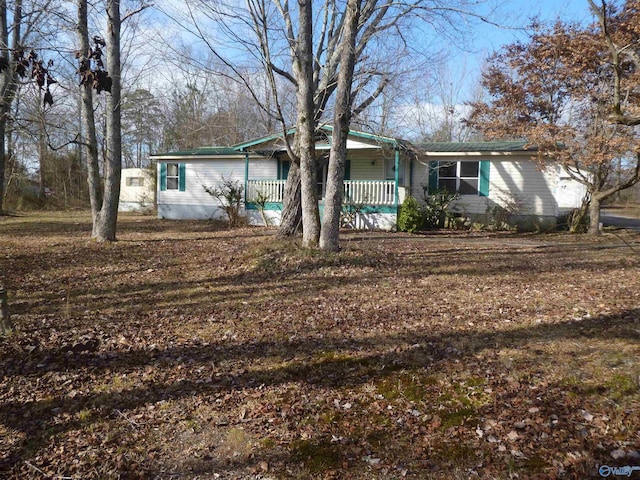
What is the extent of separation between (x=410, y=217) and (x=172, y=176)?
36.3 ft

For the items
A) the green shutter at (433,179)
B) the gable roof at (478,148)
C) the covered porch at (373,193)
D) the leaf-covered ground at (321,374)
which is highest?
the gable roof at (478,148)

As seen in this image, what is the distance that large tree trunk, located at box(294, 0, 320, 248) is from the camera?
862 cm

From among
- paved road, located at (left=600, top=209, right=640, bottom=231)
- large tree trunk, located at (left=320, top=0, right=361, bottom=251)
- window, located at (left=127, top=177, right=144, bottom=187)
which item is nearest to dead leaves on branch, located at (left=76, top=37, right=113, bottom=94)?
large tree trunk, located at (left=320, top=0, right=361, bottom=251)

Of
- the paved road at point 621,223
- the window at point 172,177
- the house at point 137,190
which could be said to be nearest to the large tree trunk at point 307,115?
the window at point 172,177

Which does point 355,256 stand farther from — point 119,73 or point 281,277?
point 119,73

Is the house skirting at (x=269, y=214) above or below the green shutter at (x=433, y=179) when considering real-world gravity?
below

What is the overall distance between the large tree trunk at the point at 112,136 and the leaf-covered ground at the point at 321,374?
10.1 feet

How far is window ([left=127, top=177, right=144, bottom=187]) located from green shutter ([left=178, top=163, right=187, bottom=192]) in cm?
550

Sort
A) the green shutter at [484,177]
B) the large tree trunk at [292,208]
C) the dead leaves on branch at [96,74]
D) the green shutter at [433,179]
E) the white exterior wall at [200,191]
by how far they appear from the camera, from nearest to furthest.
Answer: the dead leaves on branch at [96,74], the large tree trunk at [292,208], the green shutter at [484,177], the green shutter at [433,179], the white exterior wall at [200,191]

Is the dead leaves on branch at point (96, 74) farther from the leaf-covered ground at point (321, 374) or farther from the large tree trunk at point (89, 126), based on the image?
the large tree trunk at point (89, 126)

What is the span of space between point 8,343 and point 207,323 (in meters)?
2.01

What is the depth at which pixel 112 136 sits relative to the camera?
1027cm

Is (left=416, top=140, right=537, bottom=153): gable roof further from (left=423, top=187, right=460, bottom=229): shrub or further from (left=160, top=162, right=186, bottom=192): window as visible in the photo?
(left=160, top=162, right=186, bottom=192): window

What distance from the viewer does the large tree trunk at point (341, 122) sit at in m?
8.17
